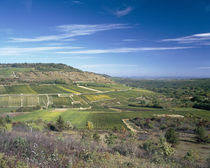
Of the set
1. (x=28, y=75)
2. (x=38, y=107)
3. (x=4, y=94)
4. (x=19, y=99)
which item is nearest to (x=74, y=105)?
(x=38, y=107)

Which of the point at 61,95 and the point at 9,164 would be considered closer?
the point at 9,164

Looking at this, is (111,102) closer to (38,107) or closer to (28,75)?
(38,107)

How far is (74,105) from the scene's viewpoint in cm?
7950

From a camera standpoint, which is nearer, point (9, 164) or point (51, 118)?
point (9, 164)

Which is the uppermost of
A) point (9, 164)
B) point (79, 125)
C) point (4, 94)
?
point (9, 164)

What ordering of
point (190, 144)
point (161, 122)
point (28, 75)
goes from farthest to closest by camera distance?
point (28, 75)
point (161, 122)
point (190, 144)

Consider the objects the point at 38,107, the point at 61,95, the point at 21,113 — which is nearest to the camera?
the point at 21,113

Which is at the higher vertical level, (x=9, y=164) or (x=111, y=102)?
(x=9, y=164)

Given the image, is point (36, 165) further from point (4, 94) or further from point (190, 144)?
point (4, 94)

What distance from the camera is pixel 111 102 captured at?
90625mm

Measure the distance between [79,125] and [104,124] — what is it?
831cm

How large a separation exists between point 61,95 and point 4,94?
3087 cm

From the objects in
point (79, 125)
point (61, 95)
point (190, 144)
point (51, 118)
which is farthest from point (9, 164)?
point (61, 95)

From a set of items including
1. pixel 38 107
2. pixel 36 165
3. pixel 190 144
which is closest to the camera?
pixel 36 165
